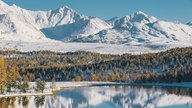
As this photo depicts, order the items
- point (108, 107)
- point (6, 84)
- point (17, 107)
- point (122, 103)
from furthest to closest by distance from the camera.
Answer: point (6, 84), point (122, 103), point (108, 107), point (17, 107)

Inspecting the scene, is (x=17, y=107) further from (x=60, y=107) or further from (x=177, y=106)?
(x=177, y=106)

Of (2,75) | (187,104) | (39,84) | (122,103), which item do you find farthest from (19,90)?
(187,104)

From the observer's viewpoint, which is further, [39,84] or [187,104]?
[39,84]

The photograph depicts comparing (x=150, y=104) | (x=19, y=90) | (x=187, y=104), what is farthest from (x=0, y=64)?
(x=187, y=104)

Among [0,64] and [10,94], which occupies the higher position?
[0,64]

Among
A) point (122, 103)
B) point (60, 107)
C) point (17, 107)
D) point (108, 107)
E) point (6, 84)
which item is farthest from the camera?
point (6, 84)

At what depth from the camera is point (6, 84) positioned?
186m

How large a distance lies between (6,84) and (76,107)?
54903 millimetres

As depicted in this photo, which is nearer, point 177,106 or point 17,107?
point 17,107

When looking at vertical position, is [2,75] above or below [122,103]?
above

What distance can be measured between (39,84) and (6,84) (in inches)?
675

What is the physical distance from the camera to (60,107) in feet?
447

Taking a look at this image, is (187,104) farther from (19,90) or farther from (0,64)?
(19,90)

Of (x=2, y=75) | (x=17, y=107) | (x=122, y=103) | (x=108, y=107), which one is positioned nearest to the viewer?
(x=17, y=107)
